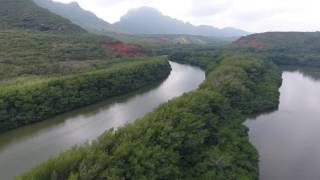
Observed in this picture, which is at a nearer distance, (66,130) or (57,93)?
(66,130)

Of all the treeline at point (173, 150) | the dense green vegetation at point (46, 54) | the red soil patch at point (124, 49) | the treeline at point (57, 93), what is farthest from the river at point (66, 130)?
the red soil patch at point (124, 49)

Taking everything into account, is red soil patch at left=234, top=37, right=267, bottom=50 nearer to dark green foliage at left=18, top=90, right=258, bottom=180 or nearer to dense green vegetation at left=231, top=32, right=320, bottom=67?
dense green vegetation at left=231, top=32, right=320, bottom=67

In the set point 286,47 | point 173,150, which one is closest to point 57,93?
point 173,150

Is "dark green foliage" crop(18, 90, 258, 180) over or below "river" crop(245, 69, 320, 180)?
over

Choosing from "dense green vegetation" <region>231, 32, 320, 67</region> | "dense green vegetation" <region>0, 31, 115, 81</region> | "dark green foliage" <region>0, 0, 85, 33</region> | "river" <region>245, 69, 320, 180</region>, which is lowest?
"river" <region>245, 69, 320, 180</region>

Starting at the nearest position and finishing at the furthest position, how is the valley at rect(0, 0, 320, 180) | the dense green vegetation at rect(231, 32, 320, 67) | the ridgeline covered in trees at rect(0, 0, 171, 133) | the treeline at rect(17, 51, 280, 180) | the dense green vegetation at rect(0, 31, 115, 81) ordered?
the treeline at rect(17, 51, 280, 180) < the valley at rect(0, 0, 320, 180) < the ridgeline covered in trees at rect(0, 0, 171, 133) < the dense green vegetation at rect(0, 31, 115, 81) < the dense green vegetation at rect(231, 32, 320, 67)

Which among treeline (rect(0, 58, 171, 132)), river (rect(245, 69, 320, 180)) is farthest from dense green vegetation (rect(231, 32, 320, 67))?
treeline (rect(0, 58, 171, 132))

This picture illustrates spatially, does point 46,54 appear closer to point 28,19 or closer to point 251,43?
point 28,19
